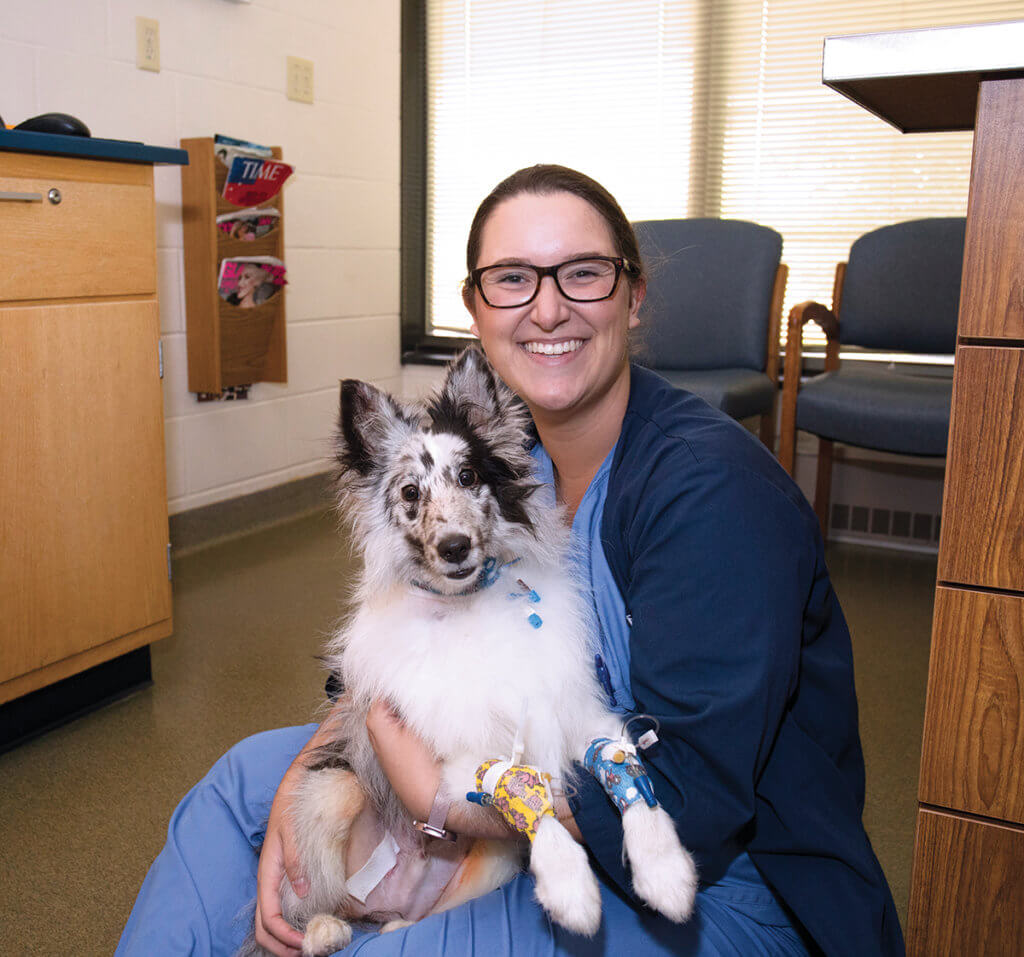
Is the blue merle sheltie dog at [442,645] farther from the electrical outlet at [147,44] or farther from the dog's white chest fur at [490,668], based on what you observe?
the electrical outlet at [147,44]

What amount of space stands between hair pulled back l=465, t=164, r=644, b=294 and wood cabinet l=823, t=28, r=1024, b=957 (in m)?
0.37

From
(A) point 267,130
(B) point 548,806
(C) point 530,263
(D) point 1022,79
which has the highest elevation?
(A) point 267,130

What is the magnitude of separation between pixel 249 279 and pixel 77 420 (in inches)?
64.0

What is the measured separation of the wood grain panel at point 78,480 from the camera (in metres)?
2.24

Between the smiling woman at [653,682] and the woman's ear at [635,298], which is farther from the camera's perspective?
the woman's ear at [635,298]

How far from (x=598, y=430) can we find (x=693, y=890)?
2.24 ft

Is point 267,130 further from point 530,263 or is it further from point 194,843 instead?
point 194,843

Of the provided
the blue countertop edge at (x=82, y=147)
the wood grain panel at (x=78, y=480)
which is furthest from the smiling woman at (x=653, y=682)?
the blue countertop edge at (x=82, y=147)

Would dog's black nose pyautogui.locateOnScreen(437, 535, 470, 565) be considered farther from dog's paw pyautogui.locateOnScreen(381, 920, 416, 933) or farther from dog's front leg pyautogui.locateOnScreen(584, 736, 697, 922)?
dog's paw pyautogui.locateOnScreen(381, 920, 416, 933)

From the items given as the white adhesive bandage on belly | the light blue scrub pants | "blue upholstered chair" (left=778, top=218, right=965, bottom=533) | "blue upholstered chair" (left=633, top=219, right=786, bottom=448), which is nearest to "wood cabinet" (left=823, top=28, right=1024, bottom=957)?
the light blue scrub pants

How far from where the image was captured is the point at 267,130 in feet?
13.3

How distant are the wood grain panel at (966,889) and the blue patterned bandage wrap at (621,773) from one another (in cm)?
36

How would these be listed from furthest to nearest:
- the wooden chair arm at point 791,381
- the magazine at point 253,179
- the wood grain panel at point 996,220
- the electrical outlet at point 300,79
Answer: the electrical outlet at point 300,79
the magazine at point 253,179
the wooden chair arm at point 791,381
the wood grain panel at point 996,220

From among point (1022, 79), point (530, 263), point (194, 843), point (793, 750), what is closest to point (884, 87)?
point (1022, 79)
